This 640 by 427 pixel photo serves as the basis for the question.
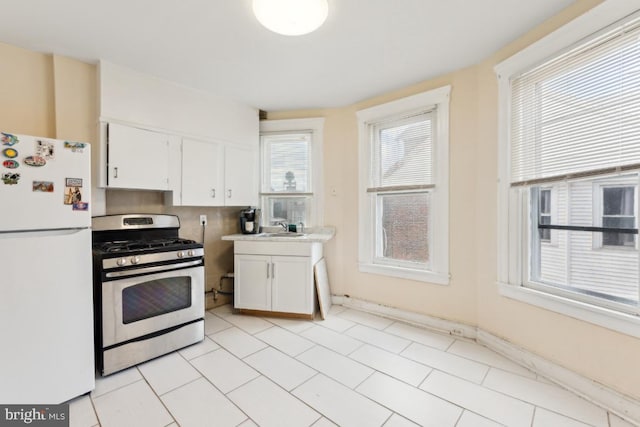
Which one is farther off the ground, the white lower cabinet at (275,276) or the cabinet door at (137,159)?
the cabinet door at (137,159)

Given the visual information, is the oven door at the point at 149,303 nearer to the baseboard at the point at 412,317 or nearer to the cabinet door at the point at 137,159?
the cabinet door at the point at 137,159

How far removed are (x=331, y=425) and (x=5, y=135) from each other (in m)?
2.38

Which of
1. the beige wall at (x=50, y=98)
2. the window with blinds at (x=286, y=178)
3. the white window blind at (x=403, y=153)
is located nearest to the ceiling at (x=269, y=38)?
the beige wall at (x=50, y=98)

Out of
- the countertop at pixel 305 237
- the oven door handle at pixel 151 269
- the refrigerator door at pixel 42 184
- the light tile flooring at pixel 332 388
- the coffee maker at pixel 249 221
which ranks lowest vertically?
the light tile flooring at pixel 332 388

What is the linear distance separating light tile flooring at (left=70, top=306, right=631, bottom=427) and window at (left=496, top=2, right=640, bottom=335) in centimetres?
60

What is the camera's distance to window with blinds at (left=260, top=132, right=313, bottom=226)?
3455 mm

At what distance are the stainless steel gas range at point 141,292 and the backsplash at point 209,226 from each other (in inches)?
9.0

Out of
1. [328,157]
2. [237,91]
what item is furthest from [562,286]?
[237,91]

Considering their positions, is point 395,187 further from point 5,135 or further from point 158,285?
point 5,135

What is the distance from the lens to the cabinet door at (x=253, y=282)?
2961 millimetres

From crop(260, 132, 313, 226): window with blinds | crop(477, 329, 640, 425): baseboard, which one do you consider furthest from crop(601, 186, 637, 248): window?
crop(260, 132, 313, 226): window with blinds

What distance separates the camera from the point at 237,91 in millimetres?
2895

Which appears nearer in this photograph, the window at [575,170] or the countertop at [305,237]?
the window at [575,170]

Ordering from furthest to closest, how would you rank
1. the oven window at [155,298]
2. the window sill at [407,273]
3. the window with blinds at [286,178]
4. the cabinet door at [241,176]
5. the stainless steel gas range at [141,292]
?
the window with blinds at [286,178] → the cabinet door at [241,176] → the window sill at [407,273] → the oven window at [155,298] → the stainless steel gas range at [141,292]
